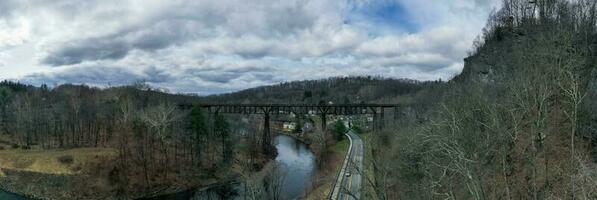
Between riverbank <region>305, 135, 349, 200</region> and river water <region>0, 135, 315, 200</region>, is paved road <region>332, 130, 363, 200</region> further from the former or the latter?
river water <region>0, 135, 315, 200</region>

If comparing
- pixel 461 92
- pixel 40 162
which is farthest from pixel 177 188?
pixel 461 92

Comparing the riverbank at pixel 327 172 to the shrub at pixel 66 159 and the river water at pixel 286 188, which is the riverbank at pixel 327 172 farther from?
the shrub at pixel 66 159

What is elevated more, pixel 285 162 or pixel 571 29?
pixel 571 29

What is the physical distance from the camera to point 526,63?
36406 millimetres

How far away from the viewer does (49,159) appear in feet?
210

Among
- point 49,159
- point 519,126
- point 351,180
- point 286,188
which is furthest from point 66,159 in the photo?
point 519,126

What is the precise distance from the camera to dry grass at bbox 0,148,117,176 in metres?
61.8

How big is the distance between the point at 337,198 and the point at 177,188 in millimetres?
26715

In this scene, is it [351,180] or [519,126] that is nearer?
[519,126]

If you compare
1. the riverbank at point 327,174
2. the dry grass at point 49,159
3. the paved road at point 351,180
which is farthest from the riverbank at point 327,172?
the dry grass at point 49,159

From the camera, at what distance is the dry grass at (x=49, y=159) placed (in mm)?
61750

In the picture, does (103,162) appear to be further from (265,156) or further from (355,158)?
(355,158)

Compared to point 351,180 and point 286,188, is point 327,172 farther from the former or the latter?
point 351,180

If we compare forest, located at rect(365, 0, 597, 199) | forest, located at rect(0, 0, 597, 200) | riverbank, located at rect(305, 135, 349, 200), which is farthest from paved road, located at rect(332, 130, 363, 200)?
forest, located at rect(365, 0, 597, 199)
